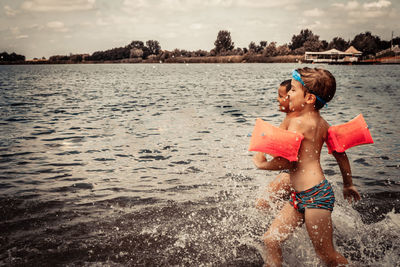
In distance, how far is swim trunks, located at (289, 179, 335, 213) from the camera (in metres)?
3.03

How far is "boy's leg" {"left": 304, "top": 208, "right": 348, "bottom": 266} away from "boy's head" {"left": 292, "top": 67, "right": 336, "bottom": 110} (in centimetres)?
99

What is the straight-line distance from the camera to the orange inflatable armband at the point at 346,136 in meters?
3.29

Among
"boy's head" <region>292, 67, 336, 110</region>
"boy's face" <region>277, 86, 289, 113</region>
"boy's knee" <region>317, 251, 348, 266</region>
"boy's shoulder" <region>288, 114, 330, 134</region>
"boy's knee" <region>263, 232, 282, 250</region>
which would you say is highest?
"boy's head" <region>292, 67, 336, 110</region>

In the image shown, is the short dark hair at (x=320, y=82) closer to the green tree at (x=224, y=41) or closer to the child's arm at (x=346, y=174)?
the child's arm at (x=346, y=174)

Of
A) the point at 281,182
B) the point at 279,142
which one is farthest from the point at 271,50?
the point at 279,142

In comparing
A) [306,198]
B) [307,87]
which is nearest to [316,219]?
[306,198]

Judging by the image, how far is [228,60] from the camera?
178125 millimetres

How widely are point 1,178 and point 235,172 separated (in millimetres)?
4396

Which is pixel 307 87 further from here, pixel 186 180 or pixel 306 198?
pixel 186 180

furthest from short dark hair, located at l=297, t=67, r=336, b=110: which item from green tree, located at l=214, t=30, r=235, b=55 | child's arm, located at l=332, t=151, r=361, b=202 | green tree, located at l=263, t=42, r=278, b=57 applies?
green tree, located at l=214, t=30, r=235, b=55

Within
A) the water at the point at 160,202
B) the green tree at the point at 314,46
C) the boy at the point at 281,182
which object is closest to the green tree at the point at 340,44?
the green tree at the point at 314,46

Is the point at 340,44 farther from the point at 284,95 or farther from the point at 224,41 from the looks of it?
the point at 284,95

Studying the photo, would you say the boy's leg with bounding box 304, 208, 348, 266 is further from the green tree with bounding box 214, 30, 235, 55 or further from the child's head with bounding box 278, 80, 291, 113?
the green tree with bounding box 214, 30, 235, 55

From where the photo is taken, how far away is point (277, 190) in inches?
141
